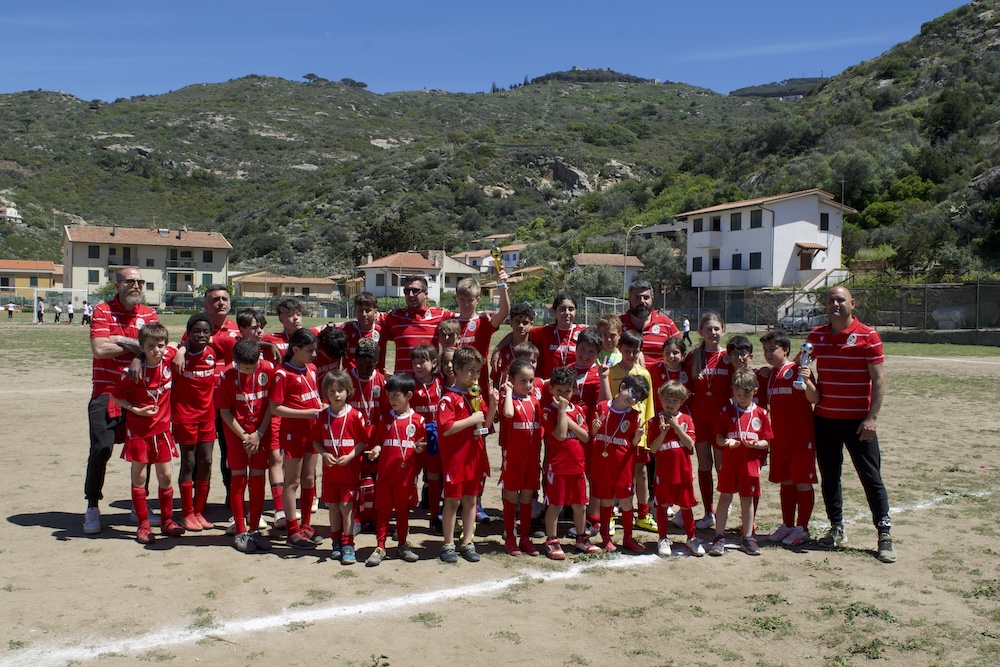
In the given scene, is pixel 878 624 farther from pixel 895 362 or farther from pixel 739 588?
pixel 895 362

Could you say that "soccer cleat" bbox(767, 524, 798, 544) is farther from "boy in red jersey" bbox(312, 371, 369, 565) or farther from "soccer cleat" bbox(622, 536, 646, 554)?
"boy in red jersey" bbox(312, 371, 369, 565)

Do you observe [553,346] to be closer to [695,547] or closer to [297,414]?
[695,547]

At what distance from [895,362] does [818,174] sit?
44.5 metres

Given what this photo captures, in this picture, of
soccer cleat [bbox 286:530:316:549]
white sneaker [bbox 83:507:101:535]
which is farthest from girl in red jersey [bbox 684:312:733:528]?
white sneaker [bbox 83:507:101:535]

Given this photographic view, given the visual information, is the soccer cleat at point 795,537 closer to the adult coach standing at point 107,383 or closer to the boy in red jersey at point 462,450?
the boy in red jersey at point 462,450

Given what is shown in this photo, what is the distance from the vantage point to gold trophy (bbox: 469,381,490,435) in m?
5.55

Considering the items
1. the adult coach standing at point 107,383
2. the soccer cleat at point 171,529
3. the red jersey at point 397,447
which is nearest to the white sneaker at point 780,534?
the red jersey at point 397,447

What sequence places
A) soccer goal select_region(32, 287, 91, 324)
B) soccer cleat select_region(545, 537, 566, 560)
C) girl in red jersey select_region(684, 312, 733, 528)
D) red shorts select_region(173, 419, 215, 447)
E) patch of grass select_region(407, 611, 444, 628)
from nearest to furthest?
patch of grass select_region(407, 611, 444, 628), soccer cleat select_region(545, 537, 566, 560), red shorts select_region(173, 419, 215, 447), girl in red jersey select_region(684, 312, 733, 528), soccer goal select_region(32, 287, 91, 324)

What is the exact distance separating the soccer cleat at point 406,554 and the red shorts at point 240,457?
125cm

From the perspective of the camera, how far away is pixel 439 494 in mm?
6340

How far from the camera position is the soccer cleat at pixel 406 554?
545cm

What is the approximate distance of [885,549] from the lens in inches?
219

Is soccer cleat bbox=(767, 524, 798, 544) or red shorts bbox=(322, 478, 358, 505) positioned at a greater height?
red shorts bbox=(322, 478, 358, 505)

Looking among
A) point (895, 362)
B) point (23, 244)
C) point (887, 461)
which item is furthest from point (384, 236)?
point (887, 461)
